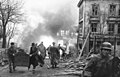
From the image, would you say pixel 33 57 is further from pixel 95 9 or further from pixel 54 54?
pixel 95 9

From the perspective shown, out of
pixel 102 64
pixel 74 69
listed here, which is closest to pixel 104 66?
pixel 102 64

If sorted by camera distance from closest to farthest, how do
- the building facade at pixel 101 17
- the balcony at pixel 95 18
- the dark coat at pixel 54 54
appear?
the dark coat at pixel 54 54 < the building facade at pixel 101 17 < the balcony at pixel 95 18

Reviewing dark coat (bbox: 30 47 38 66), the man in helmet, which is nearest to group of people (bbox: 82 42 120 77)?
the man in helmet

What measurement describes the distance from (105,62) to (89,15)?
38554 mm

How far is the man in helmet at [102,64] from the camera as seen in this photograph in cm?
438

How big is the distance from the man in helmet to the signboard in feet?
34.8

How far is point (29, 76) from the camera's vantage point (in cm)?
1268

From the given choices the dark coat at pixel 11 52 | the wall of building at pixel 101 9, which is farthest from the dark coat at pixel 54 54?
the wall of building at pixel 101 9

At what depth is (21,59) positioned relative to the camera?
14.8 metres

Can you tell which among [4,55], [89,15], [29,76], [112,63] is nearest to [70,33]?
[89,15]

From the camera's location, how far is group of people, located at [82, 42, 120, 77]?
4.39 meters

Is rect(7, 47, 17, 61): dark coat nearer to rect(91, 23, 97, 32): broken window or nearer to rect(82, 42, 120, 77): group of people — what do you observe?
rect(82, 42, 120, 77): group of people

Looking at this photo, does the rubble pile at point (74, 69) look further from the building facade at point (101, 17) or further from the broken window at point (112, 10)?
the broken window at point (112, 10)

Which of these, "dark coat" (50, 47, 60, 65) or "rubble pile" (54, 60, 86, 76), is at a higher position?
"dark coat" (50, 47, 60, 65)
